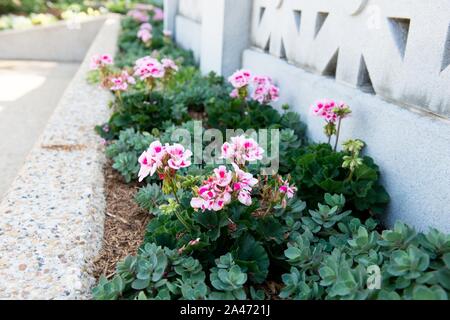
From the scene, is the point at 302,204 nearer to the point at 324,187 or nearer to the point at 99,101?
the point at 324,187

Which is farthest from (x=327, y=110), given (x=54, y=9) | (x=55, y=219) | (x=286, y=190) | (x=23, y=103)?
(x=54, y=9)

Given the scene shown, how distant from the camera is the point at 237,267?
166 centimetres

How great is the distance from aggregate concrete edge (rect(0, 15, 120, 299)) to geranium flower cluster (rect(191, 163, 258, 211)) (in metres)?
0.52

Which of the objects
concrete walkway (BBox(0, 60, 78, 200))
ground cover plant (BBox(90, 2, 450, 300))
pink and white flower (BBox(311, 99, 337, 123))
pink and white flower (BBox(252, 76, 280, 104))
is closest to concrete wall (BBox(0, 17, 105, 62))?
concrete walkway (BBox(0, 60, 78, 200))

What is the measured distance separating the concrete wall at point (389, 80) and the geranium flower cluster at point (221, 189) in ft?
2.64

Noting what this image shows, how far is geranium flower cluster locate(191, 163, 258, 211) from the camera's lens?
1.72 metres

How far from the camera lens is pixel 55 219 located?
2.18m

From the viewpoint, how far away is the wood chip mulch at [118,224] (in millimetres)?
2049

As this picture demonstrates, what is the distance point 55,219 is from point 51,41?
29.1ft

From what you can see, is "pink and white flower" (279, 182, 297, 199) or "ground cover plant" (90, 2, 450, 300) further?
"pink and white flower" (279, 182, 297, 199)

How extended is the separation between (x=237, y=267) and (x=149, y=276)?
30 centimetres

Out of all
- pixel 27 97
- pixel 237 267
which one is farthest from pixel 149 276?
pixel 27 97

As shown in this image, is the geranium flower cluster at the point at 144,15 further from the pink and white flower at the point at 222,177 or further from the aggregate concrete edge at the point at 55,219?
the pink and white flower at the point at 222,177

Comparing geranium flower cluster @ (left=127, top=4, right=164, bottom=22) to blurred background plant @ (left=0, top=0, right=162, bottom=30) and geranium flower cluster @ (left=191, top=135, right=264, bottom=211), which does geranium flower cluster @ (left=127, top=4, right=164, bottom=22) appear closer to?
blurred background plant @ (left=0, top=0, right=162, bottom=30)
